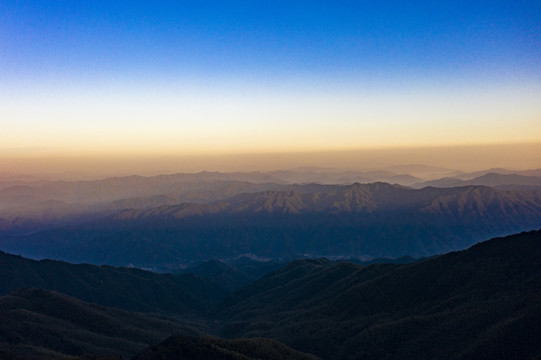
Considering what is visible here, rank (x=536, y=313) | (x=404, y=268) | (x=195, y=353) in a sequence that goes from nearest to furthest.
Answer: (x=195, y=353) < (x=536, y=313) < (x=404, y=268)

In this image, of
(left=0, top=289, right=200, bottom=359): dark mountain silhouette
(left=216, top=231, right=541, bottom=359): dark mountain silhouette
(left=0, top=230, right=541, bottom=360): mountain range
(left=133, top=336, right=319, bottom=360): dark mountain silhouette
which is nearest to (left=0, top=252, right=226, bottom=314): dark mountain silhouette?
(left=0, top=230, right=541, bottom=360): mountain range

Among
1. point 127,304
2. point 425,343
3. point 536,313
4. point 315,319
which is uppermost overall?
point 536,313

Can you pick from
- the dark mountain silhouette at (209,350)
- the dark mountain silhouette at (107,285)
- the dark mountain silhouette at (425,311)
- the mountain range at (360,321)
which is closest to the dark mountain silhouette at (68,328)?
the mountain range at (360,321)

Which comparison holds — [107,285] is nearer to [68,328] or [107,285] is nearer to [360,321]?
[68,328]

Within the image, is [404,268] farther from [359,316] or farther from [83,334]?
[83,334]

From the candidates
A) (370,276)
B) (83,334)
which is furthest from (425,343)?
(83,334)

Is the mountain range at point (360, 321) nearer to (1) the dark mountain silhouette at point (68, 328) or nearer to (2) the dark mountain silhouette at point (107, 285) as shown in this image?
(1) the dark mountain silhouette at point (68, 328)

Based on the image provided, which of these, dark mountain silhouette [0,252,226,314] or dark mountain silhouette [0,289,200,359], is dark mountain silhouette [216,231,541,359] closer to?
dark mountain silhouette [0,289,200,359]
